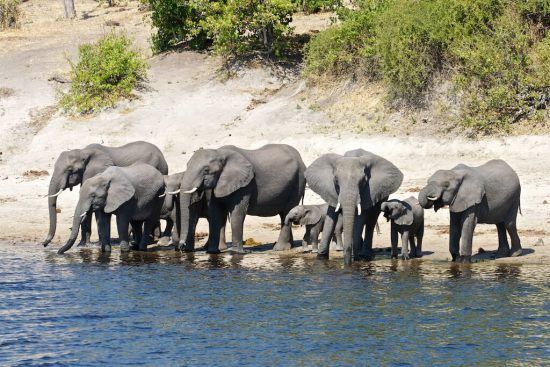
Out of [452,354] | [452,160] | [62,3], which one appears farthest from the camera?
[62,3]

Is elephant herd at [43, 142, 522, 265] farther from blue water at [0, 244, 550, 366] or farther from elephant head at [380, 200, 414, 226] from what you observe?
blue water at [0, 244, 550, 366]

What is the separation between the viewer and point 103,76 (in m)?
35.0

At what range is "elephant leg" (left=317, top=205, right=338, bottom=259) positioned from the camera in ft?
66.5

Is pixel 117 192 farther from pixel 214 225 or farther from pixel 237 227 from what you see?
pixel 237 227

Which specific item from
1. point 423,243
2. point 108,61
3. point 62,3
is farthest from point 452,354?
point 62,3

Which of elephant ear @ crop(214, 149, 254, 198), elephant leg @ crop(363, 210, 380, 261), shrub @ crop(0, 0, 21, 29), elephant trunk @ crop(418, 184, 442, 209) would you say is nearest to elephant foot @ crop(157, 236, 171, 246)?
elephant ear @ crop(214, 149, 254, 198)

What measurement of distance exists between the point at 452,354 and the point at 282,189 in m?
8.77

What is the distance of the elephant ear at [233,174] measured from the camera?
70.5ft

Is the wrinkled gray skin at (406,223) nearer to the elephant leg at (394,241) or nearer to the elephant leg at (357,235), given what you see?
the elephant leg at (394,241)

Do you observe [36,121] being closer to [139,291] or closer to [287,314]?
[139,291]

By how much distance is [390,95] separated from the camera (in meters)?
31.2

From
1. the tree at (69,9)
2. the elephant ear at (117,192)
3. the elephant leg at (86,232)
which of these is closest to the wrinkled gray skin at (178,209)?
the elephant ear at (117,192)

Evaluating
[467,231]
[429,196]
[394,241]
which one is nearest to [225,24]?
[394,241]

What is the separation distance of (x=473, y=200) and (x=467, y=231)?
0.56 meters
